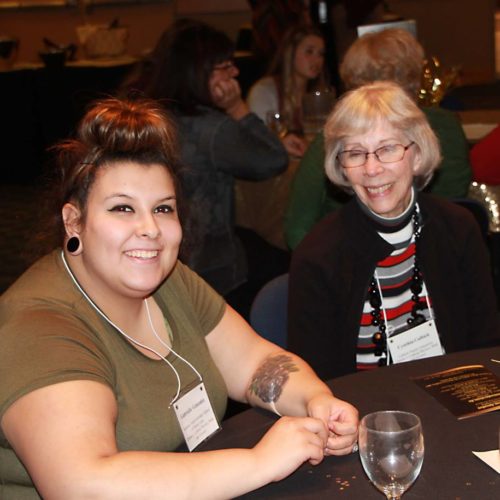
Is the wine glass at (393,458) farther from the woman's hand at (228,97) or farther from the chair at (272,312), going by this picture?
the woman's hand at (228,97)

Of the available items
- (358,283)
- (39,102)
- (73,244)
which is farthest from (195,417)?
(39,102)

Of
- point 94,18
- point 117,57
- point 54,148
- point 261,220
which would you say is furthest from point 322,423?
point 94,18

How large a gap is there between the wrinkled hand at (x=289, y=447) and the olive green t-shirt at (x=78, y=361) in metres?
0.25

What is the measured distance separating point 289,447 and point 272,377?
0.40 meters

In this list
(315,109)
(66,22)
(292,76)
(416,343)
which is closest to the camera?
(416,343)

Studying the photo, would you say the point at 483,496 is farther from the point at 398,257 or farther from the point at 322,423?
the point at 398,257

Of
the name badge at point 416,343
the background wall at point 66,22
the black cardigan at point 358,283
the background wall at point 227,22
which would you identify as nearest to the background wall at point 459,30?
the background wall at point 227,22

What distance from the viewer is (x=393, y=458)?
1.33 m

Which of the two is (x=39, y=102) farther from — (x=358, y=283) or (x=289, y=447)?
(x=289, y=447)

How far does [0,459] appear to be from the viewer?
1590mm

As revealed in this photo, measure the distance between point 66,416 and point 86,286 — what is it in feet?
1.14

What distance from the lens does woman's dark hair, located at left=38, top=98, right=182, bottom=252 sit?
65.7 inches

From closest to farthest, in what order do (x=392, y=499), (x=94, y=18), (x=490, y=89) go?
(x=392, y=499) → (x=94, y=18) → (x=490, y=89)

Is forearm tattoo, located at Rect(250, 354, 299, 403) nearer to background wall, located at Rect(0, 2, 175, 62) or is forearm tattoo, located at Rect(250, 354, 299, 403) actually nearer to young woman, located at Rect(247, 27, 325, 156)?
young woman, located at Rect(247, 27, 325, 156)
